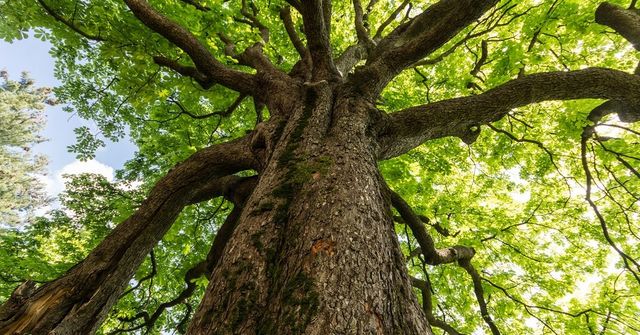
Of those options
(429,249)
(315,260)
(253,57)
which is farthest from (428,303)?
(253,57)

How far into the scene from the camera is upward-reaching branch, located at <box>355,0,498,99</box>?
129 inches

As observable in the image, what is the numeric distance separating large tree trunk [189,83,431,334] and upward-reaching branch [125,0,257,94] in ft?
7.44

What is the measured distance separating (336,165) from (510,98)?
100 inches

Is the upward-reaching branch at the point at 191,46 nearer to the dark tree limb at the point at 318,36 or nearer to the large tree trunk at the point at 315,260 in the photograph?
the dark tree limb at the point at 318,36

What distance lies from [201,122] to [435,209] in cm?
606

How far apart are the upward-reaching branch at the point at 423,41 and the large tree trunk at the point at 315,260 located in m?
1.61

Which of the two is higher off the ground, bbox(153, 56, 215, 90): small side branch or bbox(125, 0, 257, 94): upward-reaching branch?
bbox(153, 56, 215, 90): small side branch

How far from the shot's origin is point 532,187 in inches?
350

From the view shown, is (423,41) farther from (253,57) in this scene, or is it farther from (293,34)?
(293,34)

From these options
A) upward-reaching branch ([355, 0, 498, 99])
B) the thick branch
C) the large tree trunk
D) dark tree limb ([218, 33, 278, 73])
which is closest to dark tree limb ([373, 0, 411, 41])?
upward-reaching branch ([355, 0, 498, 99])

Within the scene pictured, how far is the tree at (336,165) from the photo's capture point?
1708 mm

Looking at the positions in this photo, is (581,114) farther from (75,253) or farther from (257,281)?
(75,253)

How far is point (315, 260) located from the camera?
5.28ft

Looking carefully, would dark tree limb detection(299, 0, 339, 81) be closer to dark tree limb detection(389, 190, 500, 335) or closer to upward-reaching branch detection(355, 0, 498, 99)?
upward-reaching branch detection(355, 0, 498, 99)
